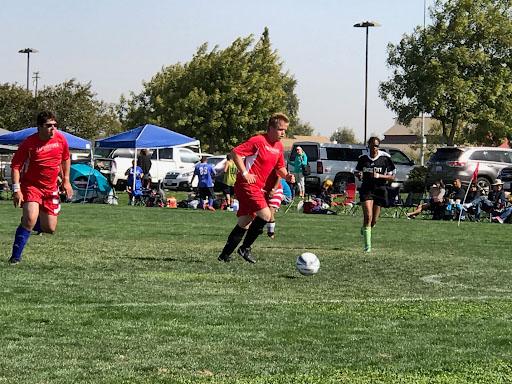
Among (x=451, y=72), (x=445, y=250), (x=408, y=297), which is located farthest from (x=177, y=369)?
(x=451, y=72)

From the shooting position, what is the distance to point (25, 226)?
12.2m

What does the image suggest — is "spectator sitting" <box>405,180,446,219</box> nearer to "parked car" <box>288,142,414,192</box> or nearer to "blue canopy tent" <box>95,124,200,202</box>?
"parked car" <box>288,142,414,192</box>

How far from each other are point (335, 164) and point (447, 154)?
622cm

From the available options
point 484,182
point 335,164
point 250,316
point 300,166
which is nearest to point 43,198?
point 250,316

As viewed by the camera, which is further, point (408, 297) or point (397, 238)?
point (397, 238)

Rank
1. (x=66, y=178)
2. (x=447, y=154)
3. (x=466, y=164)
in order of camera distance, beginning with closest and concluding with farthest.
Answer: (x=66, y=178)
(x=466, y=164)
(x=447, y=154)

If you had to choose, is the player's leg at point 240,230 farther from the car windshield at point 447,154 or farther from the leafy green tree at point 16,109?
the leafy green tree at point 16,109

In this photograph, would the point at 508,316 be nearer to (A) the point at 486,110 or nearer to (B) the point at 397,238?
(B) the point at 397,238

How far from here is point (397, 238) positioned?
19.2 metres

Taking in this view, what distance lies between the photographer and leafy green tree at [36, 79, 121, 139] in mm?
65000

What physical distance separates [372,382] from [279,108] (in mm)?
58816

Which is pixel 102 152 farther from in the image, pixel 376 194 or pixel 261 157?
pixel 261 157

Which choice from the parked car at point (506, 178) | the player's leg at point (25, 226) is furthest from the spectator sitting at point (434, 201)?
the player's leg at point (25, 226)

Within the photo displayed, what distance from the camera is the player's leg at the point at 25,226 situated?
39.7 feet
